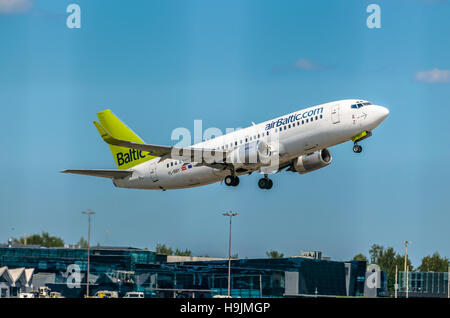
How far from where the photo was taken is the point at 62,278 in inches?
4341

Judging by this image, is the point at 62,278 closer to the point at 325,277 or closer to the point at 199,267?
the point at 199,267

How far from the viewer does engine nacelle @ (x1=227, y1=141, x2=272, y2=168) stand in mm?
58562

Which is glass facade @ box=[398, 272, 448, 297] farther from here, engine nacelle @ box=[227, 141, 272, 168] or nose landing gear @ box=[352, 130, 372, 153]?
engine nacelle @ box=[227, 141, 272, 168]

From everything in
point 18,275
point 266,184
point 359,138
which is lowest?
point 18,275

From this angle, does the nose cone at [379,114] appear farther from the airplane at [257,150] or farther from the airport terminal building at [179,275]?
the airport terminal building at [179,275]

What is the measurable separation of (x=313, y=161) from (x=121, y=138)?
72.0 ft

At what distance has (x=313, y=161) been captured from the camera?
64.8 meters

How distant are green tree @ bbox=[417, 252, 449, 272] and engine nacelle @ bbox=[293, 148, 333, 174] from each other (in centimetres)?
10482

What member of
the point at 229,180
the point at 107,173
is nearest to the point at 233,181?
the point at 229,180

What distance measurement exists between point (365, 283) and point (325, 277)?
27.1 ft

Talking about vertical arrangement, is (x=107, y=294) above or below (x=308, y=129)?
below

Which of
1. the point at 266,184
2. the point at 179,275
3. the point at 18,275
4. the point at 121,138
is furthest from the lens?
the point at 18,275

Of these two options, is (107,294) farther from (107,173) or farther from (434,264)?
(434,264)

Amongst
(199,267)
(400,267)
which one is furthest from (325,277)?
(400,267)
